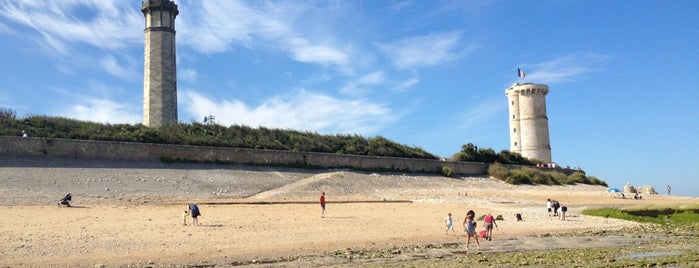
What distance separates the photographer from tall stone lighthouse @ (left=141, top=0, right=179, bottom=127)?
3784 cm

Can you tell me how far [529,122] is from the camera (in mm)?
58750

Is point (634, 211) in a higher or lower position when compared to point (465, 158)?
lower

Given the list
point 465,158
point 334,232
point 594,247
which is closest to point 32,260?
point 334,232

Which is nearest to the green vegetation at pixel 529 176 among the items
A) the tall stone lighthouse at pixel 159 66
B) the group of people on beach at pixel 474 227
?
the tall stone lighthouse at pixel 159 66

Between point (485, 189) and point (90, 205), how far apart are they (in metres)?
21.5

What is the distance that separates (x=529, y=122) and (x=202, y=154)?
3696cm

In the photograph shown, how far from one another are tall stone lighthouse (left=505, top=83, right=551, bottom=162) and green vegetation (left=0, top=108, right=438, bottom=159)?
1963 cm

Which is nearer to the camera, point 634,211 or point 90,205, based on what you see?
point 90,205

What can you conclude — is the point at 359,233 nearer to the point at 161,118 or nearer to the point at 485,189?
the point at 485,189

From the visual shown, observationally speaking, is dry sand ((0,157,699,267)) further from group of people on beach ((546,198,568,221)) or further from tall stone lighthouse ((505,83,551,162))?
tall stone lighthouse ((505,83,551,162))

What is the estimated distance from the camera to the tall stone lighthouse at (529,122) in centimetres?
5800

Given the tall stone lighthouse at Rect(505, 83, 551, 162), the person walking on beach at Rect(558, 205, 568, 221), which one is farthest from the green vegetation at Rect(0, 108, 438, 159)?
the tall stone lighthouse at Rect(505, 83, 551, 162)

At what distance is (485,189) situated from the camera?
115 ft

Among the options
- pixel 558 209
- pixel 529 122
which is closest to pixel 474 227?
pixel 558 209
